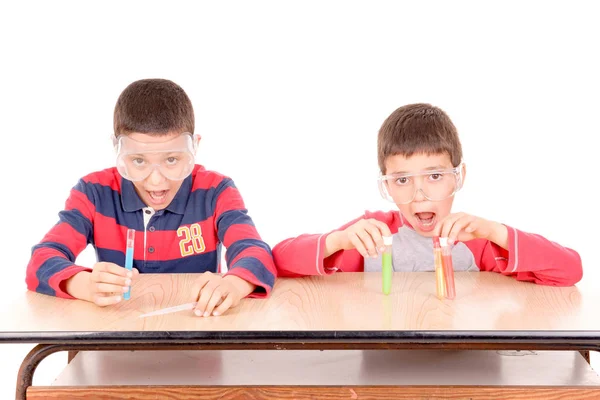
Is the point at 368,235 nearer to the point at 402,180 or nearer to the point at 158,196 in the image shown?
the point at 402,180

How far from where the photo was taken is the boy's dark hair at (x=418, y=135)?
2.86 meters

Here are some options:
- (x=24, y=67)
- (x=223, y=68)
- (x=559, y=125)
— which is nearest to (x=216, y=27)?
(x=223, y=68)

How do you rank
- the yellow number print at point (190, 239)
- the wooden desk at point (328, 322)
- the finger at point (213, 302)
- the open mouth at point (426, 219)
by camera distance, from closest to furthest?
the wooden desk at point (328, 322), the finger at point (213, 302), the open mouth at point (426, 219), the yellow number print at point (190, 239)

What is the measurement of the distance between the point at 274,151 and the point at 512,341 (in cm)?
267

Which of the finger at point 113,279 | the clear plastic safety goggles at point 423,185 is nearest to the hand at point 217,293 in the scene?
the finger at point 113,279

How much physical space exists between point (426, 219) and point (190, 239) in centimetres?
71

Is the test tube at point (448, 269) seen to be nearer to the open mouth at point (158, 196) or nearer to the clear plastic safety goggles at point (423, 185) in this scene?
the clear plastic safety goggles at point (423, 185)

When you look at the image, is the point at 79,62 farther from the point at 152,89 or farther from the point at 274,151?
the point at 152,89

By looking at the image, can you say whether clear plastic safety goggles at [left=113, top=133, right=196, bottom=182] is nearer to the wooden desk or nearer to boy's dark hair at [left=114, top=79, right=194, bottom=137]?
boy's dark hair at [left=114, top=79, right=194, bottom=137]

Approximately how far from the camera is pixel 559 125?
4578 millimetres

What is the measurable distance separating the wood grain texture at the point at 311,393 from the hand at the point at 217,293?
179 millimetres

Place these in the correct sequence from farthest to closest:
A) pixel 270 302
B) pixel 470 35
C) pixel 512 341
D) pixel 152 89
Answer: pixel 470 35
pixel 152 89
pixel 270 302
pixel 512 341

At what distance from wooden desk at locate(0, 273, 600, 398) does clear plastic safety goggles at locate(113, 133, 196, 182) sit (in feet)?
1.37

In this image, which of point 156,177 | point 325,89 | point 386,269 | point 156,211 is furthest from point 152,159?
point 325,89
